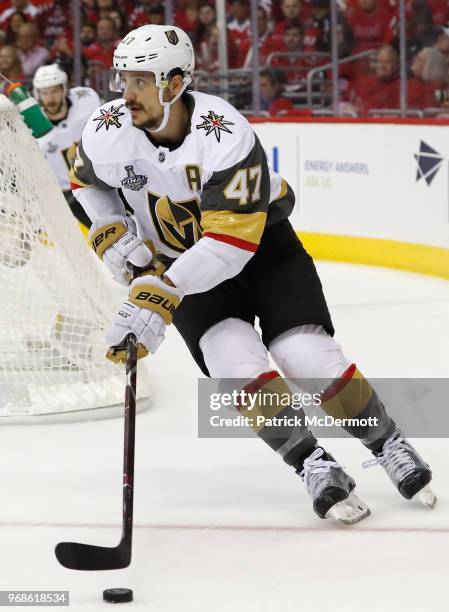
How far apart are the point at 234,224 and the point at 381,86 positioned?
4638 millimetres

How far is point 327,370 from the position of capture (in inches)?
115

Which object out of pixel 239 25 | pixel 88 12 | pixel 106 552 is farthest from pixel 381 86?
pixel 106 552

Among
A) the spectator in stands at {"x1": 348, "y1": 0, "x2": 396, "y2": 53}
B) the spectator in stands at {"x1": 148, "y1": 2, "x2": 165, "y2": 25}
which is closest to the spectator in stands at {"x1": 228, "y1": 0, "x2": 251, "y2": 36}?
the spectator in stands at {"x1": 148, "y1": 2, "x2": 165, "y2": 25}

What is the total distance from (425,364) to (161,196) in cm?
199

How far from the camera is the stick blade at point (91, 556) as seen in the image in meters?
2.52

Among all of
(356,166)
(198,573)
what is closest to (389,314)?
(356,166)

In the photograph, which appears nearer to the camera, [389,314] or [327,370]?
[327,370]

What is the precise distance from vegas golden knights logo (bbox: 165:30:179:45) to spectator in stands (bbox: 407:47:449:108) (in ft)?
13.7

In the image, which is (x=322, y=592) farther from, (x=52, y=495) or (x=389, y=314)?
(x=389, y=314)

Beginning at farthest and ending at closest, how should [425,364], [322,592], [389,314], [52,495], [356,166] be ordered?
[356,166] → [389,314] → [425,364] → [52,495] → [322,592]

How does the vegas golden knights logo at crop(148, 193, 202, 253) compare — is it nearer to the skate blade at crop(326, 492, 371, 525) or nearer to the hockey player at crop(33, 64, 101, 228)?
the skate blade at crop(326, 492, 371, 525)

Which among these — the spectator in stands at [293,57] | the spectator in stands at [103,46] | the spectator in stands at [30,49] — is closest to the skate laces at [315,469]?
the spectator in stands at [293,57]

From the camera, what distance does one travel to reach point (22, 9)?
361 inches

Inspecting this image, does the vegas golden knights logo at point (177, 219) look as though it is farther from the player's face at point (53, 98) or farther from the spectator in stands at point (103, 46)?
the spectator in stands at point (103, 46)
